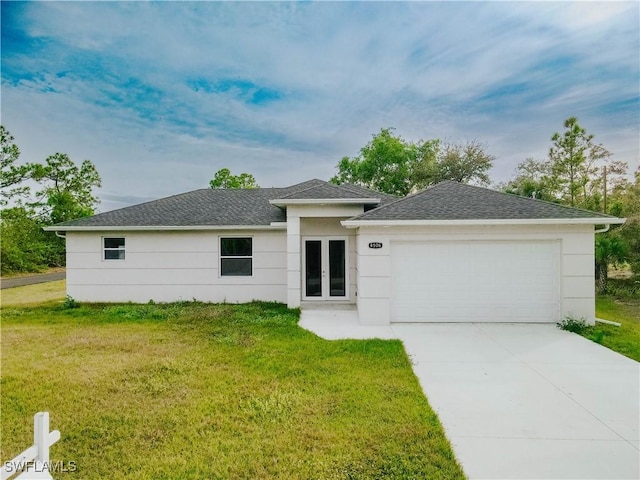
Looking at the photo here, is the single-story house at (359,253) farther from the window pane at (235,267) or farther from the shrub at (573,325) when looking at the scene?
the shrub at (573,325)

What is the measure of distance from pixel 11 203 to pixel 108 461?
33.1 metres

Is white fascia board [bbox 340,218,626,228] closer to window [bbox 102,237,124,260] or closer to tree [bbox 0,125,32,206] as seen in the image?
window [bbox 102,237,124,260]

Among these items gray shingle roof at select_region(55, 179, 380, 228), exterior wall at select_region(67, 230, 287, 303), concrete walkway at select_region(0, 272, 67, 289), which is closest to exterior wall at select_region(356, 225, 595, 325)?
gray shingle roof at select_region(55, 179, 380, 228)

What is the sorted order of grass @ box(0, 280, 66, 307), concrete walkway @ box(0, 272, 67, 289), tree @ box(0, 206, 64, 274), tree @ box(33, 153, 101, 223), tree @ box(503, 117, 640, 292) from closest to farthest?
1. grass @ box(0, 280, 66, 307)
2. tree @ box(503, 117, 640, 292)
3. concrete walkway @ box(0, 272, 67, 289)
4. tree @ box(0, 206, 64, 274)
5. tree @ box(33, 153, 101, 223)

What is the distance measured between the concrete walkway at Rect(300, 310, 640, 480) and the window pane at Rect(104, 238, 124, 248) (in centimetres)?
883

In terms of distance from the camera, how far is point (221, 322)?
9.08m

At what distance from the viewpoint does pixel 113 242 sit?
12328 mm

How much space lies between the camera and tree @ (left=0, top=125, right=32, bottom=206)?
24717 mm

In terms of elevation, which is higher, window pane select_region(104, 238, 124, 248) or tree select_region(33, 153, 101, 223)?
tree select_region(33, 153, 101, 223)

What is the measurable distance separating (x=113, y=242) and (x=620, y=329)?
1633 cm

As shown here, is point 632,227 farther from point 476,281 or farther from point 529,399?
point 529,399

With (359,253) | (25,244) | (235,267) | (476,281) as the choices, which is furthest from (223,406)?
(25,244)

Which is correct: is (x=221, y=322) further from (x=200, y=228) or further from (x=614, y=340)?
(x=614, y=340)

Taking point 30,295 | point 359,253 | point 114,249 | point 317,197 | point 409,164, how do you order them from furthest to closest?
point 409,164 → point 30,295 → point 114,249 → point 317,197 → point 359,253
